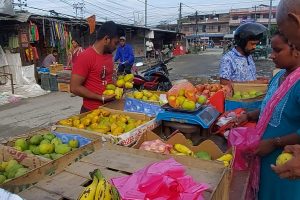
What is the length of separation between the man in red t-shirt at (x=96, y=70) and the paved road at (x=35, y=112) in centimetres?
386

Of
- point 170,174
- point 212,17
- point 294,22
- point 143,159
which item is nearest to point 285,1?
point 294,22

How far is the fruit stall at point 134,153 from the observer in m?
1.53

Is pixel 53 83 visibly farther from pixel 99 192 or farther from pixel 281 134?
pixel 99 192

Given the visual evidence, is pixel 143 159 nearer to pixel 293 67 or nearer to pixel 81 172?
pixel 81 172

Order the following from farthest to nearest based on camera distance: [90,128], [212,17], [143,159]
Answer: [212,17], [90,128], [143,159]

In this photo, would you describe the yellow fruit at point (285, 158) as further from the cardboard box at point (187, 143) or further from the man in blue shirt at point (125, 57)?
the man in blue shirt at point (125, 57)

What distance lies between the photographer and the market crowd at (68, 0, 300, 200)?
63.8 inches

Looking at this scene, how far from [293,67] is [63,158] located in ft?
5.78

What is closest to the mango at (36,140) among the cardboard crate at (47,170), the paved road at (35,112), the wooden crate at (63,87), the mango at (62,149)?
the mango at (62,149)

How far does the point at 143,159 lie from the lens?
2.09m

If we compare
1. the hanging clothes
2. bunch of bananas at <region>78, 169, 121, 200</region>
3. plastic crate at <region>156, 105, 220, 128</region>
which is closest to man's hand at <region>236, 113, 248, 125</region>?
plastic crate at <region>156, 105, 220, 128</region>

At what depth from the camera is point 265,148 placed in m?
2.18

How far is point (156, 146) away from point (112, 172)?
601 mm

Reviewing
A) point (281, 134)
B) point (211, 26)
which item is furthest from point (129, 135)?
point (211, 26)
